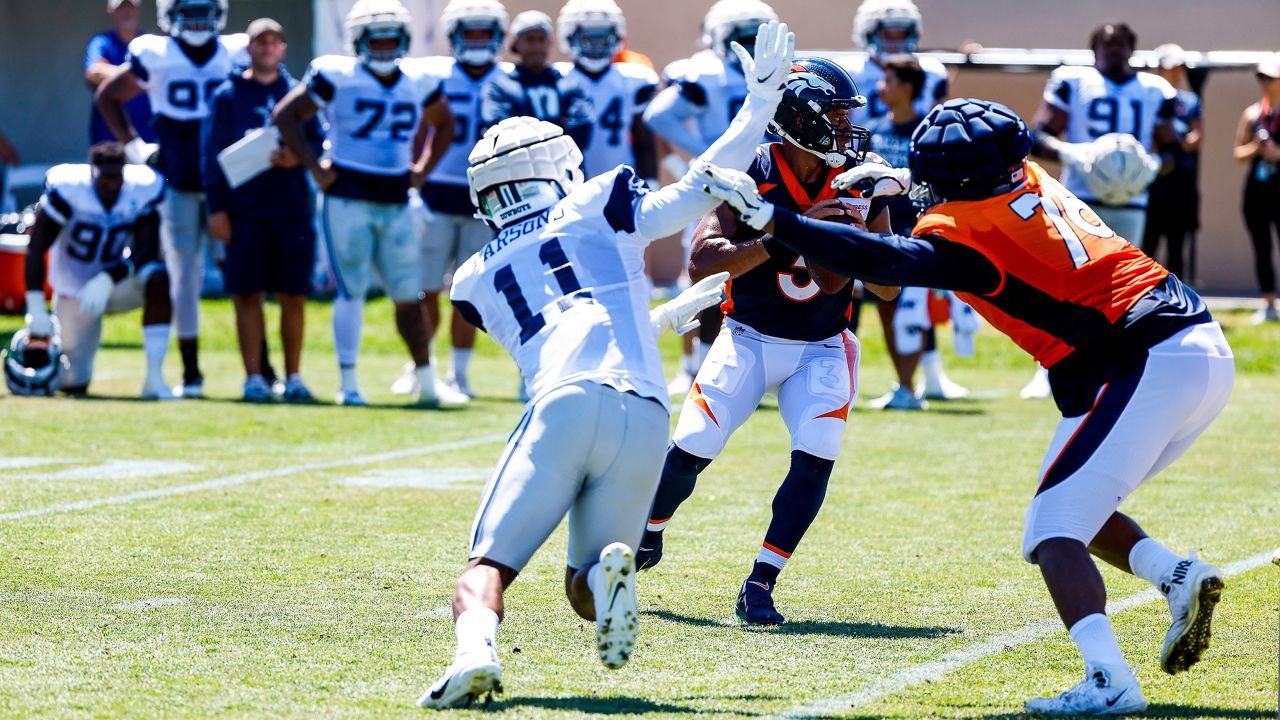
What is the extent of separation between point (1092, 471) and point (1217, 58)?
14.2 meters

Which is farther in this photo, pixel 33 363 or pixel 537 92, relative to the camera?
pixel 537 92

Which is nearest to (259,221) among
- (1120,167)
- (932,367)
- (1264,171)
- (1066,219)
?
(932,367)

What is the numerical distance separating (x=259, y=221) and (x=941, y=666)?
23.2ft

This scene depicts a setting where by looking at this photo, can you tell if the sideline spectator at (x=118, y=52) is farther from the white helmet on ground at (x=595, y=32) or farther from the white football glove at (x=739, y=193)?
the white football glove at (x=739, y=193)

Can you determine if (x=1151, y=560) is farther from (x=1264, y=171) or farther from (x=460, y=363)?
(x=1264, y=171)

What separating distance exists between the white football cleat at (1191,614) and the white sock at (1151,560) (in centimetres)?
9

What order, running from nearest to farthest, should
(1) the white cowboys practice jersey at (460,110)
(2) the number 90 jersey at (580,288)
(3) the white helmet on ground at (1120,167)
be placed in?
(2) the number 90 jersey at (580,288) < (3) the white helmet on ground at (1120,167) < (1) the white cowboys practice jersey at (460,110)

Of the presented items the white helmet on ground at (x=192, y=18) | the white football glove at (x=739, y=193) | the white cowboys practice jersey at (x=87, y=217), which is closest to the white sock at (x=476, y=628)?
the white football glove at (x=739, y=193)

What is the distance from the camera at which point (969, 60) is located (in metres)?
16.8

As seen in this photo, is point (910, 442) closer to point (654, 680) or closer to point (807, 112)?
point (807, 112)

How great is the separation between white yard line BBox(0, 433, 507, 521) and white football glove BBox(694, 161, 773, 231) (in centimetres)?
374

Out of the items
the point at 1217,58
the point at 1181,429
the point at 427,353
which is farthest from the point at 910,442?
the point at 1217,58

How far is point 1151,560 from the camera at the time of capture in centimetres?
445

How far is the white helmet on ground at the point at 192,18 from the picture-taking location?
35.9 ft
